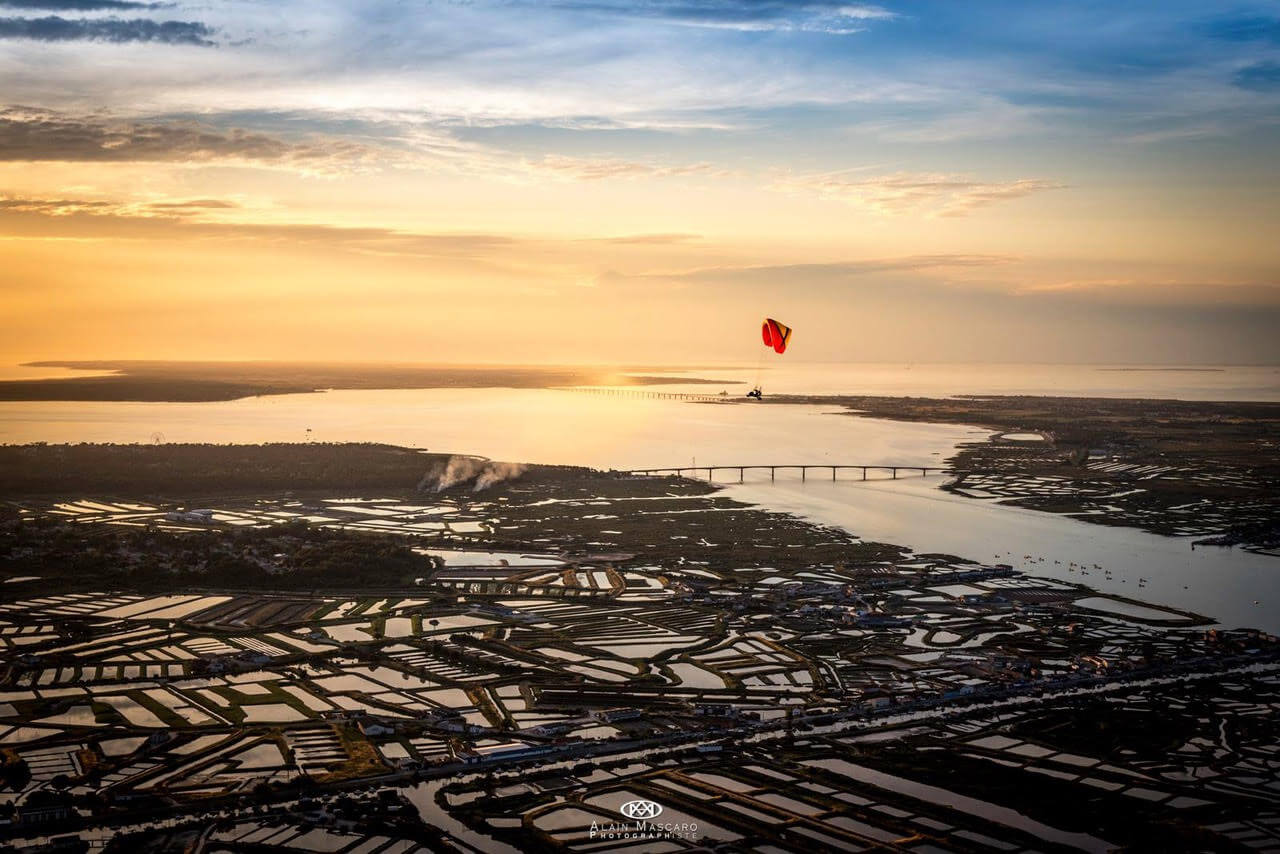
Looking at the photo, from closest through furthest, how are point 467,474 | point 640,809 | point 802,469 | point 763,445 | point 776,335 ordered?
point 640,809 < point 776,335 < point 467,474 < point 802,469 < point 763,445

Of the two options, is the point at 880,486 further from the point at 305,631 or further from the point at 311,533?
the point at 305,631

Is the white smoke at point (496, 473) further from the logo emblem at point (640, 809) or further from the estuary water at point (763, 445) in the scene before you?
the logo emblem at point (640, 809)

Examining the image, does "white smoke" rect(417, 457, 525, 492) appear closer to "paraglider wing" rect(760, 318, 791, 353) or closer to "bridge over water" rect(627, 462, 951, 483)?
"bridge over water" rect(627, 462, 951, 483)

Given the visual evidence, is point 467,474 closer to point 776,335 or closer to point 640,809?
point 776,335

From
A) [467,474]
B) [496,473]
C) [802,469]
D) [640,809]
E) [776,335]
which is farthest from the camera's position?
[802,469]

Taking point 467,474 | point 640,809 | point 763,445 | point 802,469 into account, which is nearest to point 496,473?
point 467,474

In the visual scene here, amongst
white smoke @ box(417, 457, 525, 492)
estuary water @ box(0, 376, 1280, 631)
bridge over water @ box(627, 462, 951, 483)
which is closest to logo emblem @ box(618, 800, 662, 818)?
estuary water @ box(0, 376, 1280, 631)

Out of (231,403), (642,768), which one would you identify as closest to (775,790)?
(642,768)
